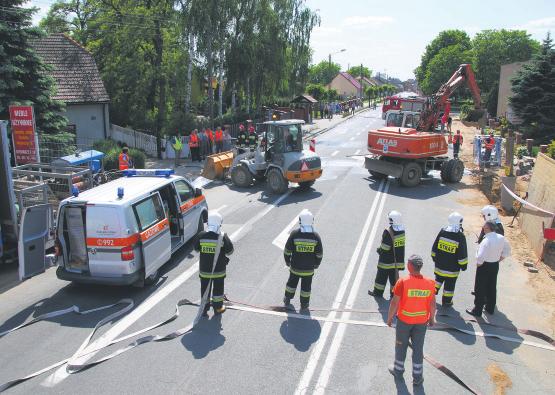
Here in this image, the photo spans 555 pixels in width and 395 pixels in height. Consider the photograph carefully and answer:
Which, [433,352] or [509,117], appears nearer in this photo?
[433,352]

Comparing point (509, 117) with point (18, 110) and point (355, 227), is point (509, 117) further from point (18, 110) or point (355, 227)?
point (18, 110)

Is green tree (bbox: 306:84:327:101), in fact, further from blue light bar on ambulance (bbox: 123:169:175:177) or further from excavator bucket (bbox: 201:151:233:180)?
blue light bar on ambulance (bbox: 123:169:175:177)

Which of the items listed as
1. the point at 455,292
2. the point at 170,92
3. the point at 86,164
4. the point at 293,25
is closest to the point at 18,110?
the point at 86,164

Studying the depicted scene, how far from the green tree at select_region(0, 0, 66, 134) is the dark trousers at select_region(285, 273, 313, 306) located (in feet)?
40.2

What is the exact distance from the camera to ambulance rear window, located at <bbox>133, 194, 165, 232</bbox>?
8.23 m

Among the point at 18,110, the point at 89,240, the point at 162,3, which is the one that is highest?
the point at 162,3

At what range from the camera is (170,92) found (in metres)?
27.3

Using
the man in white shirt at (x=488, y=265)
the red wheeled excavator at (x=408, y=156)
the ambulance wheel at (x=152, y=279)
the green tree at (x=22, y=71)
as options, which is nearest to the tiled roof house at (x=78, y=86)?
the green tree at (x=22, y=71)

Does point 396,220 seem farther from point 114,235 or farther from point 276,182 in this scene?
point 276,182

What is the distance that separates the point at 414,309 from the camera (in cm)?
569

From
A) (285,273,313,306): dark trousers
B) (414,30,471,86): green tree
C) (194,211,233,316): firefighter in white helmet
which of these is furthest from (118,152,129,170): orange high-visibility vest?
(414,30,471,86): green tree

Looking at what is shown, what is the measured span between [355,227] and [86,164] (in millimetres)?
7641

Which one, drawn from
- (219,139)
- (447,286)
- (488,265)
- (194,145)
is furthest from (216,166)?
(488,265)

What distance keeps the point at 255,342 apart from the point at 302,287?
1280mm
